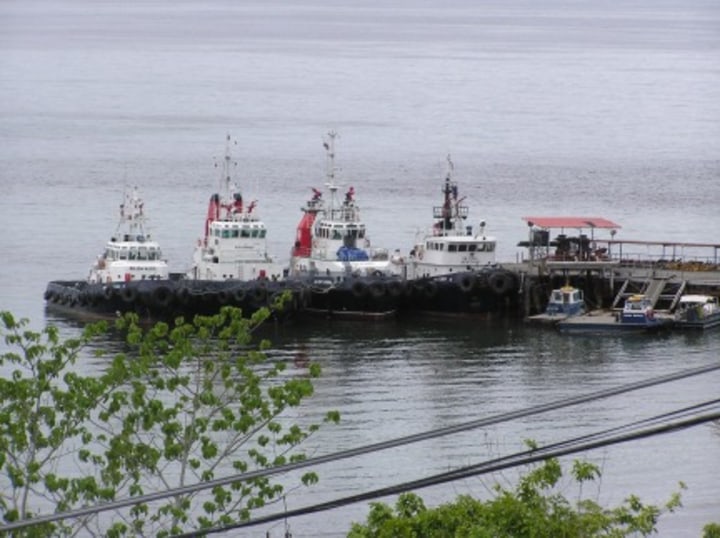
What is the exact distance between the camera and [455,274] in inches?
2589

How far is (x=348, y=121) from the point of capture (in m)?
149

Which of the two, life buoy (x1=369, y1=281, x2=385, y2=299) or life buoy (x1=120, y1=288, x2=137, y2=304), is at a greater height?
life buoy (x1=369, y1=281, x2=385, y2=299)

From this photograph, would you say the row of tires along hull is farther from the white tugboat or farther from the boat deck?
the boat deck

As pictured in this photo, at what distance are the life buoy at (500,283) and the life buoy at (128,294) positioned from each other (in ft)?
30.9

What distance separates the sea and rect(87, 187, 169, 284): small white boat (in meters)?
2.16

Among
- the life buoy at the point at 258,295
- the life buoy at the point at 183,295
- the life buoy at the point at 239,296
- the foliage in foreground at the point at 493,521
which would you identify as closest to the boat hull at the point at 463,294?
the life buoy at the point at 258,295

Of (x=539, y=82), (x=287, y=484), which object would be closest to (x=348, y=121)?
(x=539, y=82)

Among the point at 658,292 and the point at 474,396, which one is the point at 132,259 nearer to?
the point at 658,292

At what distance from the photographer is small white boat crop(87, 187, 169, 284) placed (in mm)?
65938

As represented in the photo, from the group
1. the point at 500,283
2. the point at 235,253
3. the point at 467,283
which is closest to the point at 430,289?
the point at 467,283

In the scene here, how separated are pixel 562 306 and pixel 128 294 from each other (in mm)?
11378

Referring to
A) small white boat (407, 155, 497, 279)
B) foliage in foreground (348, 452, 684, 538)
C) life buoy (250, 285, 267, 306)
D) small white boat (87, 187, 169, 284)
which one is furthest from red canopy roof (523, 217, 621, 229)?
foliage in foreground (348, 452, 684, 538)

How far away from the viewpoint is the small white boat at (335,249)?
6681cm

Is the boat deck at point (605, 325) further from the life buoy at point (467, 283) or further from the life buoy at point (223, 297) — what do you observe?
the life buoy at point (223, 297)
